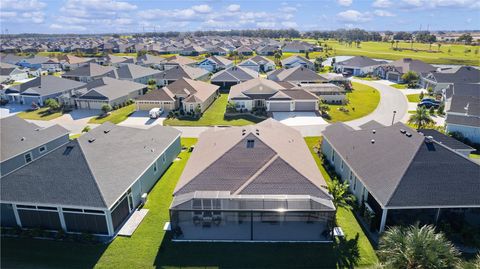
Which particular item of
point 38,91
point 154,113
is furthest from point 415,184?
point 38,91

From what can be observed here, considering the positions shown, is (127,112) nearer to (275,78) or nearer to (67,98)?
(67,98)

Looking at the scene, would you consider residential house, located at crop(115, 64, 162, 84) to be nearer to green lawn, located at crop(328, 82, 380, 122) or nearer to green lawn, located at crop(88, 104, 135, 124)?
green lawn, located at crop(88, 104, 135, 124)

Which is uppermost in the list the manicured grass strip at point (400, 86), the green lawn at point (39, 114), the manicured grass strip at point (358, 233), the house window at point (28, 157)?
the house window at point (28, 157)

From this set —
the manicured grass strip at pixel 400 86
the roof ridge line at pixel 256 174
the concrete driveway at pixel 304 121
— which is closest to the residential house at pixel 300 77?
the manicured grass strip at pixel 400 86

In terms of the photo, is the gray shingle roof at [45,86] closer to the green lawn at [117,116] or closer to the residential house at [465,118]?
the green lawn at [117,116]

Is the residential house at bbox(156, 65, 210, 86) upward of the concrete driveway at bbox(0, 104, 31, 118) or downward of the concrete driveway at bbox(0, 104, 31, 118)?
upward

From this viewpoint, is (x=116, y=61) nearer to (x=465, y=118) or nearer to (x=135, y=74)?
(x=135, y=74)

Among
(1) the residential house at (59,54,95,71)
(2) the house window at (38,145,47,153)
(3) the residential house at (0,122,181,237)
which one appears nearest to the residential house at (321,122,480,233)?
(3) the residential house at (0,122,181,237)
